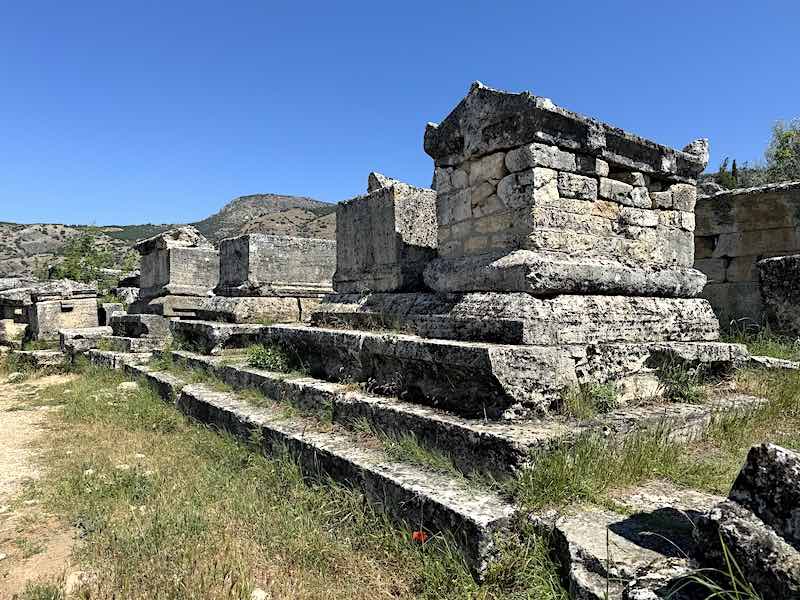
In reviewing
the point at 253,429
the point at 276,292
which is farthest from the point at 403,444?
the point at 276,292

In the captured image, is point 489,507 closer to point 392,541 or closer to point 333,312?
point 392,541

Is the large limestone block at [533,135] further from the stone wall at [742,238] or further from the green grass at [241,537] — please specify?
the stone wall at [742,238]

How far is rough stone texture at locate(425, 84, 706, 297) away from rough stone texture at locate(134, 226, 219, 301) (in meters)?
7.66

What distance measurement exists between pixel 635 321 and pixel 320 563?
2.67 metres

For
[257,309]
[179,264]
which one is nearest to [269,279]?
[257,309]

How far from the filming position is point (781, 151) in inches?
762

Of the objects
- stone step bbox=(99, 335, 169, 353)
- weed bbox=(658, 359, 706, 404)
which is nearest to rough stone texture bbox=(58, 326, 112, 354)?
stone step bbox=(99, 335, 169, 353)

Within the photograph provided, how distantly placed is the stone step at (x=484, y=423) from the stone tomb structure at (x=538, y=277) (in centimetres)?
16

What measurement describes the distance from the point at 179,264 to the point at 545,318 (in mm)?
9076

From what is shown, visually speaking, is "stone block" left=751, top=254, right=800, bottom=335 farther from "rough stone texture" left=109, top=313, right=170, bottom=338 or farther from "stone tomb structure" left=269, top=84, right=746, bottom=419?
"rough stone texture" left=109, top=313, right=170, bottom=338

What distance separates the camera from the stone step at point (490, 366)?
3.04 m

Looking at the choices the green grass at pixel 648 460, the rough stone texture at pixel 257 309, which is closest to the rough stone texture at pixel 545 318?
the green grass at pixel 648 460

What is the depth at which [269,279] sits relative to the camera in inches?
329

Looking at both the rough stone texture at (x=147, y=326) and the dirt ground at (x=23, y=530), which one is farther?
the rough stone texture at (x=147, y=326)
